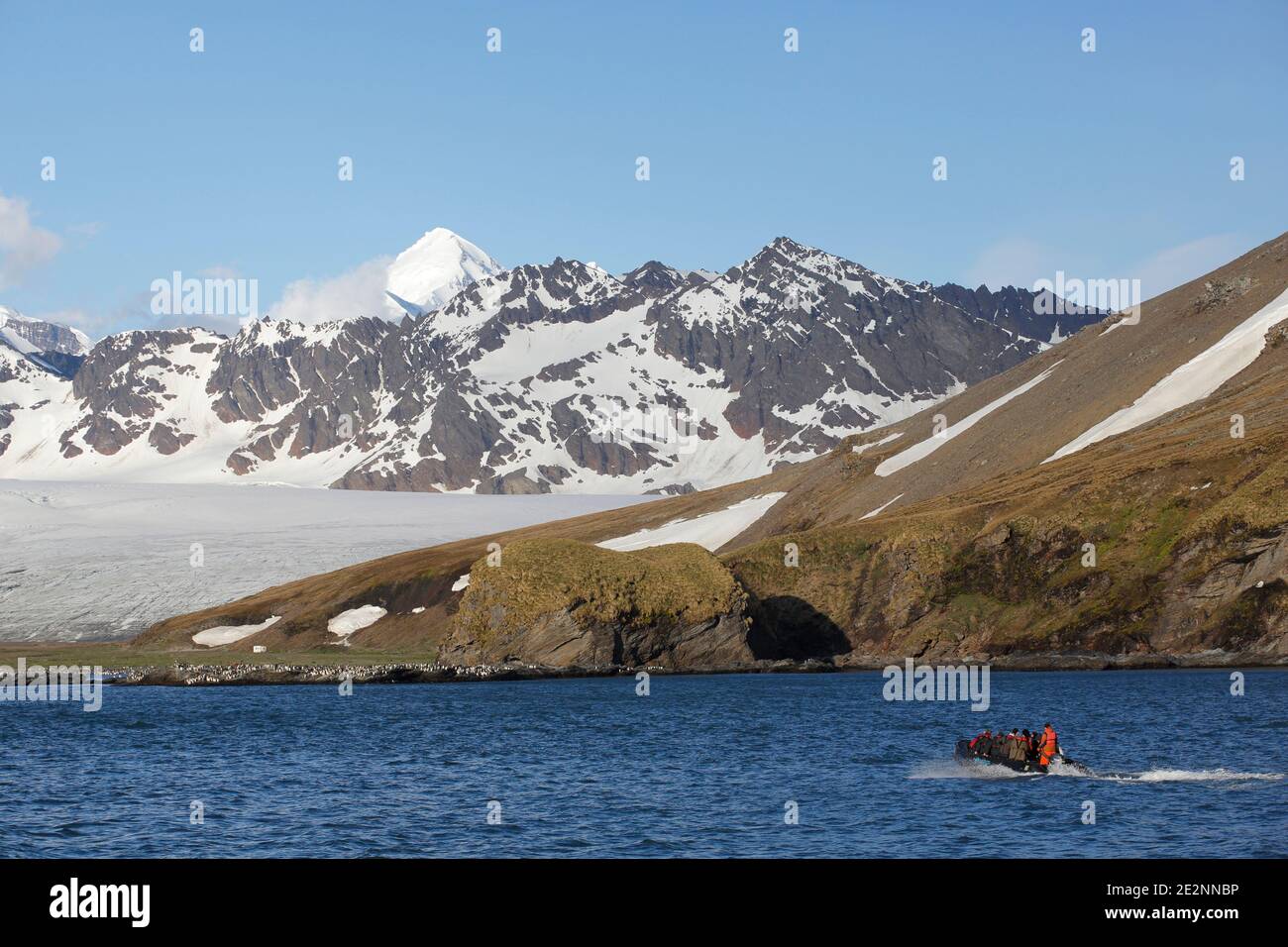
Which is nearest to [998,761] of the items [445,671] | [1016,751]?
[1016,751]

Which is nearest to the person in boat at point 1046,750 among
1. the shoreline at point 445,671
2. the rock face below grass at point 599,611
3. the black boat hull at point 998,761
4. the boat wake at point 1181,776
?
the black boat hull at point 998,761

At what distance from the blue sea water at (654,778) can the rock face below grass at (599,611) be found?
22.1 m

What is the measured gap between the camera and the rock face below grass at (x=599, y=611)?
121 meters

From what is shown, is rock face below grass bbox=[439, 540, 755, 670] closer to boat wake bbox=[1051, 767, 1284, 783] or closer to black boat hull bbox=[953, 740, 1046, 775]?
black boat hull bbox=[953, 740, 1046, 775]

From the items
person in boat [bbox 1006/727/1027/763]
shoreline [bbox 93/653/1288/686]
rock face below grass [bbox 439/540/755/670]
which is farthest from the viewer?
rock face below grass [bbox 439/540/755/670]

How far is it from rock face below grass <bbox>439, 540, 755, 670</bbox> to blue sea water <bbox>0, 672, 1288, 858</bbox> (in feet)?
72.5

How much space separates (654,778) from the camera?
58094mm

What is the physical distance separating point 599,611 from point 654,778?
62.9m

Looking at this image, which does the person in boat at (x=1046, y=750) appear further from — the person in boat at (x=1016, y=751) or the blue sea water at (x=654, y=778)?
the blue sea water at (x=654, y=778)

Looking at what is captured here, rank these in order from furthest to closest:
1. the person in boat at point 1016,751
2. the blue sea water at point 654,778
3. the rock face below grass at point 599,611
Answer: the rock face below grass at point 599,611, the person in boat at point 1016,751, the blue sea water at point 654,778

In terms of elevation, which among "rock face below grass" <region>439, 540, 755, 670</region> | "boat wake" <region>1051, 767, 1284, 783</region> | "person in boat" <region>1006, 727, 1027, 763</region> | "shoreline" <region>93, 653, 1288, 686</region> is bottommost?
"shoreline" <region>93, 653, 1288, 686</region>

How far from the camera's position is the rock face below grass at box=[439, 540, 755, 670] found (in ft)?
397

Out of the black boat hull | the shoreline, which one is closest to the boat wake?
the black boat hull

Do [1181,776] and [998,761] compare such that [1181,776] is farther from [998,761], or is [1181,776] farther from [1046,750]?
[998,761]
